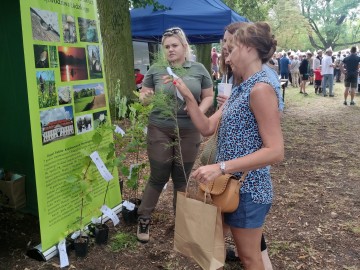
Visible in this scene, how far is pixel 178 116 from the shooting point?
8.56ft

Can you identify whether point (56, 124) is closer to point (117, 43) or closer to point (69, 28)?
point (69, 28)

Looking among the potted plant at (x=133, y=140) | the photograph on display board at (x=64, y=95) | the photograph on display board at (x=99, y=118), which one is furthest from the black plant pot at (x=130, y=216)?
the photograph on display board at (x=64, y=95)

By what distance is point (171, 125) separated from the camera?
8.58ft

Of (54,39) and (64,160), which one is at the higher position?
(54,39)

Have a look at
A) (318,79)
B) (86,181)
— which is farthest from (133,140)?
(318,79)

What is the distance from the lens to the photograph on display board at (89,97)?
8.49 feet

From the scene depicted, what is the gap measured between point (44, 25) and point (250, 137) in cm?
156

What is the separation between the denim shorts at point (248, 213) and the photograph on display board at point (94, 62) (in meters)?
1.67

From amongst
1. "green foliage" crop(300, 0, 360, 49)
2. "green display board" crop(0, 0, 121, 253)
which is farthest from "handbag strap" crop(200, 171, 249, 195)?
"green foliage" crop(300, 0, 360, 49)

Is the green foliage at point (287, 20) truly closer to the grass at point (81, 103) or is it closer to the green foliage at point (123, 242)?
the grass at point (81, 103)

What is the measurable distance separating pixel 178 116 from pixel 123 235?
3.63ft

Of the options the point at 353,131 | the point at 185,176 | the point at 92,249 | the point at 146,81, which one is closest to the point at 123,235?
the point at 92,249

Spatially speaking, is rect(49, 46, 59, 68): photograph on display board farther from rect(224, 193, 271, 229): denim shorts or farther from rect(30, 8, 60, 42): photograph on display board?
rect(224, 193, 271, 229): denim shorts

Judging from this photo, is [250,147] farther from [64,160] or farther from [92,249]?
[92,249]
